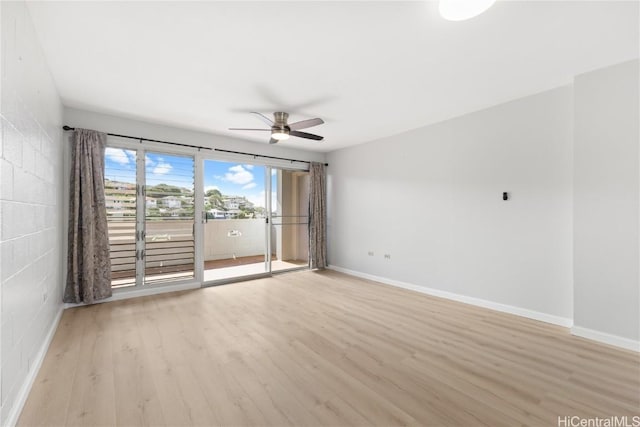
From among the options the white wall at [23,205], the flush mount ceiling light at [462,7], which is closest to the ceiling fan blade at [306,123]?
the flush mount ceiling light at [462,7]

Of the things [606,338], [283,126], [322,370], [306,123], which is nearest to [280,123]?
[283,126]

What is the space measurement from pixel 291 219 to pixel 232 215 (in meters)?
1.62

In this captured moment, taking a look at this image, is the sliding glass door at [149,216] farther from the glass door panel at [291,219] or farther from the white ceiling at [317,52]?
the glass door panel at [291,219]

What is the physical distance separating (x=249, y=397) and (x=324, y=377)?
1.83 feet

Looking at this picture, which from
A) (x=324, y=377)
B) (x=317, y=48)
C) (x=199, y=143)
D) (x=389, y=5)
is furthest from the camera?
(x=199, y=143)

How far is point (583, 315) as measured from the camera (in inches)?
107

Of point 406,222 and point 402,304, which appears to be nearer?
point 402,304

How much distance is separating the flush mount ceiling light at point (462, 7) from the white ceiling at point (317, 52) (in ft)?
0.78

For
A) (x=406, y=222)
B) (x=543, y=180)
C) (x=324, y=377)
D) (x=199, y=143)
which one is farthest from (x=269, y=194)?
(x=543, y=180)

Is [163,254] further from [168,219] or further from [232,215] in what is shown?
[232,215]

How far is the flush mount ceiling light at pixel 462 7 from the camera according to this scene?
154 centimetres

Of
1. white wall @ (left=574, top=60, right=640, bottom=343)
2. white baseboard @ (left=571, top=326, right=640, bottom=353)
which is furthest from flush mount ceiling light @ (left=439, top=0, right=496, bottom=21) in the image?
white baseboard @ (left=571, top=326, right=640, bottom=353)

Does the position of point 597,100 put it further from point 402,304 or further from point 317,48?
point 402,304

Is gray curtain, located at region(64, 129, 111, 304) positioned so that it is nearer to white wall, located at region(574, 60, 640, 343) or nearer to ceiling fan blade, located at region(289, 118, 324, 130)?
ceiling fan blade, located at region(289, 118, 324, 130)
